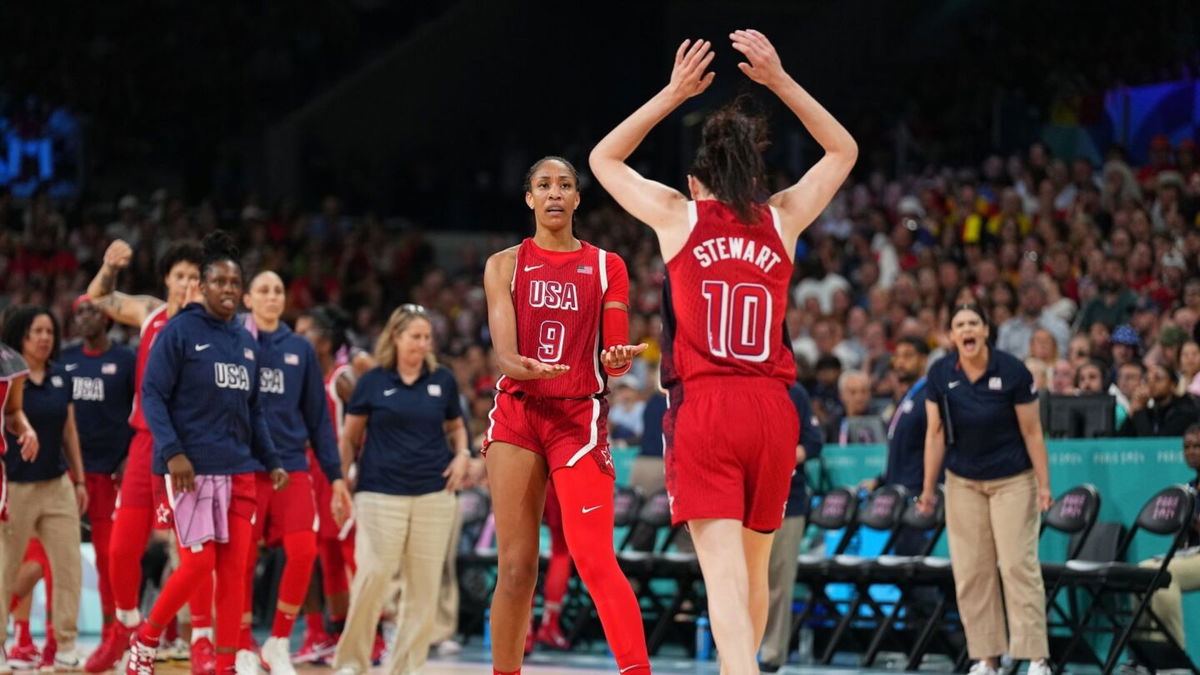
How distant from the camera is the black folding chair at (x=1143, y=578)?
9.50m

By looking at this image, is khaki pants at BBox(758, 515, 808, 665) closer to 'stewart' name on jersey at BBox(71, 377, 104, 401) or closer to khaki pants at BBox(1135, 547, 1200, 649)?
khaki pants at BBox(1135, 547, 1200, 649)

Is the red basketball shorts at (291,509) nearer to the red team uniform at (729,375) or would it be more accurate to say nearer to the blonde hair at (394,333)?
the blonde hair at (394,333)

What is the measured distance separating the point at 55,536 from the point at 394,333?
230cm

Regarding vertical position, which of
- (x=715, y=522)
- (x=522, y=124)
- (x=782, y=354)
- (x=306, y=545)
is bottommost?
(x=306, y=545)

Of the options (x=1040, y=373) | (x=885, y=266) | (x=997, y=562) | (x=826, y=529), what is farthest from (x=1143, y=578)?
(x=885, y=266)

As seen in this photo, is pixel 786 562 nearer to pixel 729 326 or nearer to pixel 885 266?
pixel 729 326

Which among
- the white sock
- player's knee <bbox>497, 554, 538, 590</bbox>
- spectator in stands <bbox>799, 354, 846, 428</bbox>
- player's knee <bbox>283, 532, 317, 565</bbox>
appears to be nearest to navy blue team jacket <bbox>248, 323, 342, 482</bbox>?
player's knee <bbox>283, 532, 317, 565</bbox>

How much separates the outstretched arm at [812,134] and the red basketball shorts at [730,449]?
0.57m

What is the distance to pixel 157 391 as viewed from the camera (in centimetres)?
800

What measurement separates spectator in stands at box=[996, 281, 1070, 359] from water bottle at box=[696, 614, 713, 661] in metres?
3.55

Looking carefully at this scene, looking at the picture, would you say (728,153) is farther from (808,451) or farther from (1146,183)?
(1146,183)

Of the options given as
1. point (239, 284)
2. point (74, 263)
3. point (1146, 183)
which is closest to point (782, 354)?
point (239, 284)

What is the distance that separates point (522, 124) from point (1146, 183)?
420 inches

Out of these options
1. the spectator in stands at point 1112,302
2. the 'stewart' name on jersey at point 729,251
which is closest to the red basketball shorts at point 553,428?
the 'stewart' name on jersey at point 729,251
